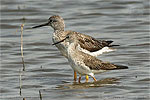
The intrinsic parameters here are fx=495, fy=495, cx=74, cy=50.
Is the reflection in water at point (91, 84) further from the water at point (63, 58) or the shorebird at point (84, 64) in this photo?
the shorebird at point (84, 64)

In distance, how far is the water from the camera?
9797 millimetres

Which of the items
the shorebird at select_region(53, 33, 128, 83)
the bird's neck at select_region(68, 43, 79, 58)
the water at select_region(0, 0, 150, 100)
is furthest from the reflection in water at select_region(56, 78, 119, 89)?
the bird's neck at select_region(68, 43, 79, 58)

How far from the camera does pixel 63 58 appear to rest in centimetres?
1290

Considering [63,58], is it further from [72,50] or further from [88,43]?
[72,50]

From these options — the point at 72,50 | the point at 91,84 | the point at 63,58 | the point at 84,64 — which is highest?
the point at 72,50

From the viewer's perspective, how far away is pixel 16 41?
1438 centimetres

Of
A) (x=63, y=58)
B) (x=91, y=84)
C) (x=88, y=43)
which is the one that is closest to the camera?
(x=91, y=84)

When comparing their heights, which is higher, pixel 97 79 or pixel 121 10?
pixel 121 10

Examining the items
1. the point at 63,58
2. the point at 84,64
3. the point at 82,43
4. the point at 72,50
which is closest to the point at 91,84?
the point at 84,64

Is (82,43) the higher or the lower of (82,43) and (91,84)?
the higher

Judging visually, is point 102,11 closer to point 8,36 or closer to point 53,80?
point 8,36

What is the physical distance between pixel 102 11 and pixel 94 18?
3.13 feet

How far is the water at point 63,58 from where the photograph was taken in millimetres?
9797

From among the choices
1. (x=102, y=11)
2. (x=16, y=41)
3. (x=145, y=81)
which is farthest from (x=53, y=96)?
(x=102, y=11)
